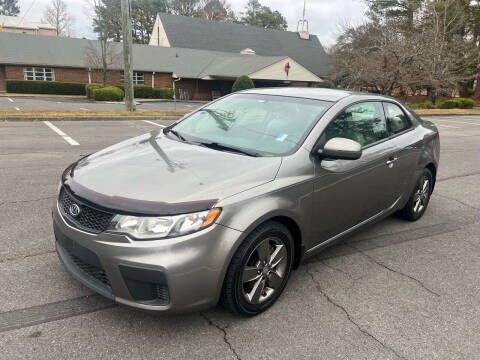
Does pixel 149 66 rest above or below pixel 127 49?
above

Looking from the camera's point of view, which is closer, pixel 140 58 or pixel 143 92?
pixel 143 92

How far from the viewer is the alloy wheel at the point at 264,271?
2691 mm

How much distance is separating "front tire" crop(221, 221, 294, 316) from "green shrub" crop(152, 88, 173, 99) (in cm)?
3463

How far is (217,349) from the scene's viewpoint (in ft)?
8.07

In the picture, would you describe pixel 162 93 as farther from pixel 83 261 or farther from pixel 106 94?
pixel 83 261

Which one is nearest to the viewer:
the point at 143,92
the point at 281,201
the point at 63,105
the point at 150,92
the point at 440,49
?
the point at 281,201

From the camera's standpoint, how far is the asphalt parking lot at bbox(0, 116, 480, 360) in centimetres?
246

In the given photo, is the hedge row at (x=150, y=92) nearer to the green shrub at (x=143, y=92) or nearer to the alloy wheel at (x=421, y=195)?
the green shrub at (x=143, y=92)

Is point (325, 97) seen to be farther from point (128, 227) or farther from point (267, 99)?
point (128, 227)

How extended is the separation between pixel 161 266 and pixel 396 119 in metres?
3.30

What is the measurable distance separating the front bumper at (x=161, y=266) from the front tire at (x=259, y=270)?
11 centimetres

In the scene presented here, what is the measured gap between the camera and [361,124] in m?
3.76

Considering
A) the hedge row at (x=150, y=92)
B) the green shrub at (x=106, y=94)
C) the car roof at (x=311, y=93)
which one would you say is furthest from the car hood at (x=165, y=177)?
the hedge row at (x=150, y=92)

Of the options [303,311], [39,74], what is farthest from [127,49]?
[39,74]
